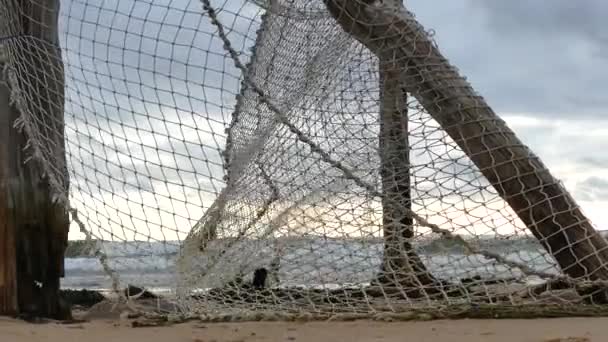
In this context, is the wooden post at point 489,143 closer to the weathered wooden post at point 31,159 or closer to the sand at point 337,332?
the sand at point 337,332

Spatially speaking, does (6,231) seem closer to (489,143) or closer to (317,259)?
(317,259)

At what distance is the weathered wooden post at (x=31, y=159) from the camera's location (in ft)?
16.0

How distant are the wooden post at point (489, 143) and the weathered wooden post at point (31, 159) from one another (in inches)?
70.2

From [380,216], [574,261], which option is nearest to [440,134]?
[380,216]

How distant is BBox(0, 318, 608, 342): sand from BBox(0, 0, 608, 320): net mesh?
176mm

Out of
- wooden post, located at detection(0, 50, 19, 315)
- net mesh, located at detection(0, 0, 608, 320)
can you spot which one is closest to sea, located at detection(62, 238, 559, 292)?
net mesh, located at detection(0, 0, 608, 320)

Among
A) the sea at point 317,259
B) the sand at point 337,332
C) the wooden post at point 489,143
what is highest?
the wooden post at point 489,143

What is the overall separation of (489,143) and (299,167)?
1.02 meters

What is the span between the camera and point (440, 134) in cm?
450

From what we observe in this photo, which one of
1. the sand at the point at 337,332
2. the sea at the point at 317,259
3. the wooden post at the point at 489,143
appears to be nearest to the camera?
the sand at the point at 337,332

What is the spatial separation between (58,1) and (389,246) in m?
2.35

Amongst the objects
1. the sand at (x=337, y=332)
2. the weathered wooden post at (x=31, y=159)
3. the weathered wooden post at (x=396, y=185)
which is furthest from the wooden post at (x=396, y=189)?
the weathered wooden post at (x=31, y=159)

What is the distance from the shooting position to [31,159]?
194 inches

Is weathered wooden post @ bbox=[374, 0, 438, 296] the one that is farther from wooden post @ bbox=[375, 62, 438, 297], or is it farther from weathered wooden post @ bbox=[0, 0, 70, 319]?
weathered wooden post @ bbox=[0, 0, 70, 319]
